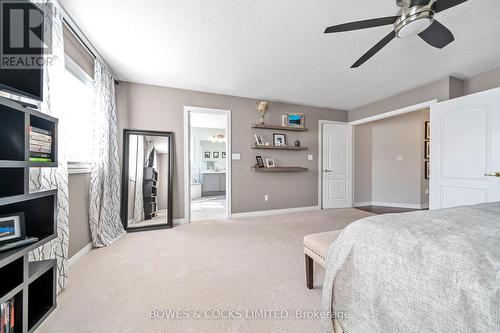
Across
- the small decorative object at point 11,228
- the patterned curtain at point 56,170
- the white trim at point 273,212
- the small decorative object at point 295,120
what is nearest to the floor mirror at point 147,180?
the white trim at point 273,212

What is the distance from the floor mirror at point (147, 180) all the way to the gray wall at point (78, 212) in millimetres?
714

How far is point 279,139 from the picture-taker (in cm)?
399

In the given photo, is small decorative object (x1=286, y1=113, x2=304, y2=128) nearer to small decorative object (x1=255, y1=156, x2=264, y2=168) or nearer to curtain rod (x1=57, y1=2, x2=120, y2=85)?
small decorative object (x1=255, y1=156, x2=264, y2=168)

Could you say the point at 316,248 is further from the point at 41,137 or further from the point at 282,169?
the point at 282,169

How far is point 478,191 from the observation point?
236 cm

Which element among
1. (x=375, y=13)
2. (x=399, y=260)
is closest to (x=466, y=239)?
(x=399, y=260)

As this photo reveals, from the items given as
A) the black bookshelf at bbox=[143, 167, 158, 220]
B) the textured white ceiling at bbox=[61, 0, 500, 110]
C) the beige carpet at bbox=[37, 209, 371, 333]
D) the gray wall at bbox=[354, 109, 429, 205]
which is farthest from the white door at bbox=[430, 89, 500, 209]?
the black bookshelf at bbox=[143, 167, 158, 220]

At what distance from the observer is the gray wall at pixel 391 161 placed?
4367mm

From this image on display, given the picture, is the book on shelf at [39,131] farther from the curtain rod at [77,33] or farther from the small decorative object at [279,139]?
the small decorative object at [279,139]

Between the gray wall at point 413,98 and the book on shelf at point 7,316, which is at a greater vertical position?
the gray wall at point 413,98

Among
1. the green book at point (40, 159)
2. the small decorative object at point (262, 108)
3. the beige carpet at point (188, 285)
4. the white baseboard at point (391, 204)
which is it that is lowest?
the beige carpet at point (188, 285)

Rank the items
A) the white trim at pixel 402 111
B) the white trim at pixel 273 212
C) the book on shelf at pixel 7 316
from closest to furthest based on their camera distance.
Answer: the book on shelf at pixel 7 316, the white trim at pixel 402 111, the white trim at pixel 273 212

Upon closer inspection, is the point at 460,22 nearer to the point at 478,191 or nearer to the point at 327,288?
the point at 478,191

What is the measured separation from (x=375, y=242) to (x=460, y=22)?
239cm
